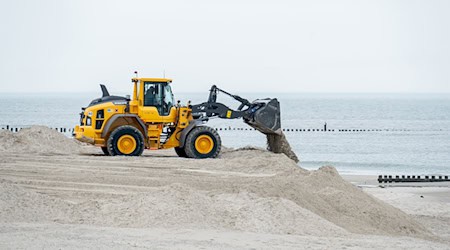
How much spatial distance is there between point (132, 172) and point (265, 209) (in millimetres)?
7880

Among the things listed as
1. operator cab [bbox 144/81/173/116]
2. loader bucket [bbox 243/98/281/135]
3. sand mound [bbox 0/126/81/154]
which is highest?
operator cab [bbox 144/81/173/116]

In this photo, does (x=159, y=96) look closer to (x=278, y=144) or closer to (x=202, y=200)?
(x=278, y=144)

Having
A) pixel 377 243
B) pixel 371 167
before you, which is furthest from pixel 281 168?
pixel 371 167

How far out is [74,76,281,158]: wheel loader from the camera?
28078 mm

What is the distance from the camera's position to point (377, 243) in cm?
1544

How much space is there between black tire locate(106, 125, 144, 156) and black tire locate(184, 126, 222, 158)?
1510mm

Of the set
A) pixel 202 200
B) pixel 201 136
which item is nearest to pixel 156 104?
pixel 201 136

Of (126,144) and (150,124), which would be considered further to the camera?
(150,124)

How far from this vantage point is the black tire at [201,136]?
28328mm

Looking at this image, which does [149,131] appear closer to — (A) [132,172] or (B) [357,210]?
(A) [132,172]

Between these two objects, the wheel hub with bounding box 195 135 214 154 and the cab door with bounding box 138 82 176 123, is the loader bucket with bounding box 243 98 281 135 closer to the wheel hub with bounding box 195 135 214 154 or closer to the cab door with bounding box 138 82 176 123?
the wheel hub with bounding box 195 135 214 154

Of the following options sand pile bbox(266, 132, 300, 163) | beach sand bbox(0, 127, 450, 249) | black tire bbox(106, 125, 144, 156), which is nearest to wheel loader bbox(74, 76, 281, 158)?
black tire bbox(106, 125, 144, 156)

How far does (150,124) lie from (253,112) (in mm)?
3496

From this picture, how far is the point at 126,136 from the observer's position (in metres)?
28.0
